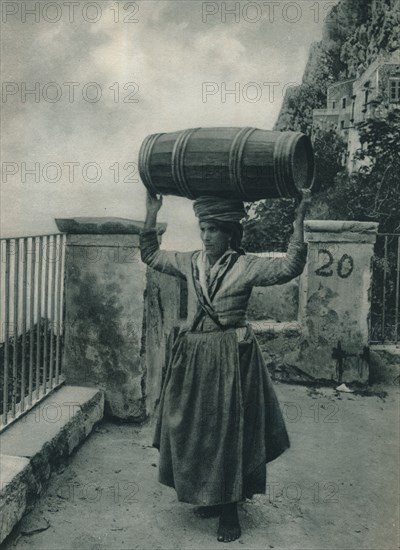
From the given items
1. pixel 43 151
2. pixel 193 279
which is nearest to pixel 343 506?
pixel 193 279

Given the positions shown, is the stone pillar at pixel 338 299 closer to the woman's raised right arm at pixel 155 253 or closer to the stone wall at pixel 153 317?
the stone wall at pixel 153 317

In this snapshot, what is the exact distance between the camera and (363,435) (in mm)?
4883

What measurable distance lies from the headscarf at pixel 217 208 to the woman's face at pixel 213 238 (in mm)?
52

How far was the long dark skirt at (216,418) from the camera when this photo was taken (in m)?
3.11

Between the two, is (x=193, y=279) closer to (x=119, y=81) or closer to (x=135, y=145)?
(x=119, y=81)

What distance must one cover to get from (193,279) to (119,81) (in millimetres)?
10201

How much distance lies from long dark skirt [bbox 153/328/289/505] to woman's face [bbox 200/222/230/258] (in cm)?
44

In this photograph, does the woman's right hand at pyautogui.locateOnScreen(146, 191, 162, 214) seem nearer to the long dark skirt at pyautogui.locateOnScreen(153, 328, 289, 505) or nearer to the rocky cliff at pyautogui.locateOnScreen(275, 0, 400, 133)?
the long dark skirt at pyautogui.locateOnScreen(153, 328, 289, 505)

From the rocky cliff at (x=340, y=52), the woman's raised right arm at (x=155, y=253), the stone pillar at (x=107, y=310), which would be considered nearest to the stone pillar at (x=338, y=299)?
the stone pillar at (x=107, y=310)

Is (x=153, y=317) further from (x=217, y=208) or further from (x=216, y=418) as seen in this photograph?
(x=217, y=208)

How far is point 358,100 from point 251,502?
1635 centimetres

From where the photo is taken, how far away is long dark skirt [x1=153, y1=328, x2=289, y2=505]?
311 centimetres

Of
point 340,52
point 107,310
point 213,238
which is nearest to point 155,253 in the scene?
point 213,238

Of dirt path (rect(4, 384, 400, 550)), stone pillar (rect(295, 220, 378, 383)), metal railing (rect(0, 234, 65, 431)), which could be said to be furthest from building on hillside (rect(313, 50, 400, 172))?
metal railing (rect(0, 234, 65, 431))
